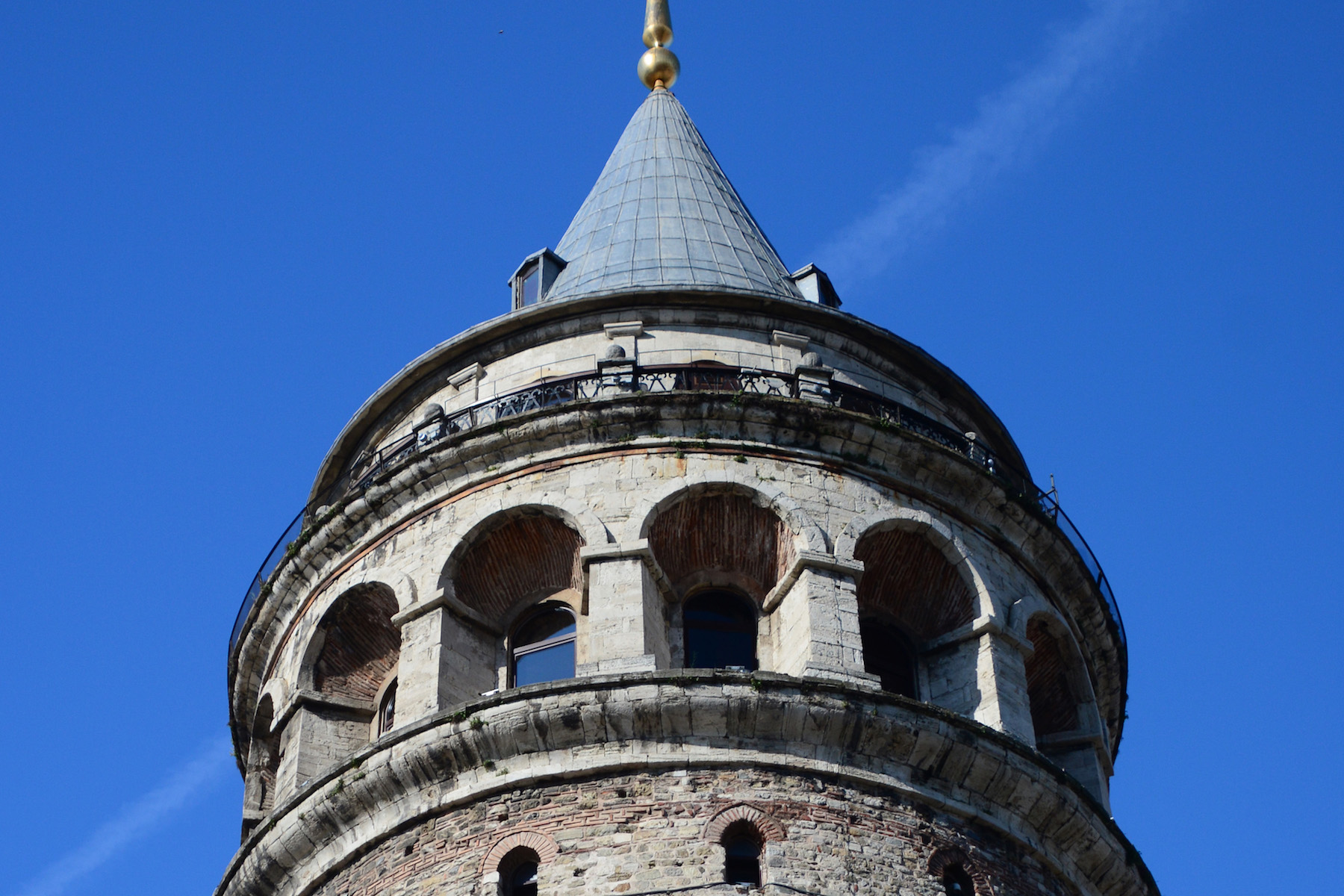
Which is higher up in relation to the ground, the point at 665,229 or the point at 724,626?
the point at 665,229

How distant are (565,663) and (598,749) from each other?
2.57 metres

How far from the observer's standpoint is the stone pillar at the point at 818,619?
25938 mm

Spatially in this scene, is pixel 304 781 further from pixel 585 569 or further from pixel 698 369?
pixel 698 369

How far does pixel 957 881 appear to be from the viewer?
24.5 metres

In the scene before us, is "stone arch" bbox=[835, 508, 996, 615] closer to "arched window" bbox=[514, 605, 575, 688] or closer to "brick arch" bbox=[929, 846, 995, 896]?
"arched window" bbox=[514, 605, 575, 688]

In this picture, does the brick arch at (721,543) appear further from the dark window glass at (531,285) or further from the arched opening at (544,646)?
the dark window glass at (531,285)

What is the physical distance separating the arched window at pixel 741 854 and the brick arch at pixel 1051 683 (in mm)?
6052

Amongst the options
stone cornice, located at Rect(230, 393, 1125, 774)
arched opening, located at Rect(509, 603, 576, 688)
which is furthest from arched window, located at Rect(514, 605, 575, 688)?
stone cornice, located at Rect(230, 393, 1125, 774)

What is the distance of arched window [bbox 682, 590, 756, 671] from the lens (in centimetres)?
2714

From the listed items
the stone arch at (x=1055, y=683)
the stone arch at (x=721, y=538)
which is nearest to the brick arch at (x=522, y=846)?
the stone arch at (x=721, y=538)

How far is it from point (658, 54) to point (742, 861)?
64.1 ft

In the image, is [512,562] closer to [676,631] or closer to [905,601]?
[676,631]

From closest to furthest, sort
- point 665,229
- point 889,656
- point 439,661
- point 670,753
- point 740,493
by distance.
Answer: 1. point 670,753
2. point 439,661
3. point 740,493
4. point 889,656
5. point 665,229

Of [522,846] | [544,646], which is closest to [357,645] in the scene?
[544,646]
